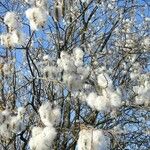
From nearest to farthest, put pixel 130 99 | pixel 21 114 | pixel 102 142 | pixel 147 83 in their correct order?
pixel 102 142, pixel 21 114, pixel 147 83, pixel 130 99

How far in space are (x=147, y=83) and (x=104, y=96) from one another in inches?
73.6

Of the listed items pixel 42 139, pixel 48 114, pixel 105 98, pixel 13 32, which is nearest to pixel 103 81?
pixel 105 98

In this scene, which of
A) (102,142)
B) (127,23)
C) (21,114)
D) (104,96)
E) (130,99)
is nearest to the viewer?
(102,142)

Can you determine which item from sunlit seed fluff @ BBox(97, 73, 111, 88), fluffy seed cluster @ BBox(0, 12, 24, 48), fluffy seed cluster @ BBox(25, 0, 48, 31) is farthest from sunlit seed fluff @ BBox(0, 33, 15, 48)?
sunlit seed fluff @ BBox(97, 73, 111, 88)

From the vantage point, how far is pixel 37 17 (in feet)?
16.8

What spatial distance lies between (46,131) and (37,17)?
1.11m

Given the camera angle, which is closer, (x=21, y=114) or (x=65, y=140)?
(x=21, y=114)

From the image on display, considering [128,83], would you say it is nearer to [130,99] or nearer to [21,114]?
[130,99]

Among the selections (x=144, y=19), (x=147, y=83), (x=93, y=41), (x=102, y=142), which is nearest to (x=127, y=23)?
(x=144, y=19)

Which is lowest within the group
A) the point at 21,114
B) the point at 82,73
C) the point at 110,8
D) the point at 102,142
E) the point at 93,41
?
the point at 102,142

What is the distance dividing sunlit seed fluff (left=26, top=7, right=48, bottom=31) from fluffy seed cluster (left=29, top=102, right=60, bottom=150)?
30.6 inches

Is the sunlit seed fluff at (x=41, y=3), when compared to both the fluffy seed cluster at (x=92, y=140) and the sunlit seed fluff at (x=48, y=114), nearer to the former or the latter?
the sunlit seed fluff at (x=48, y=114)

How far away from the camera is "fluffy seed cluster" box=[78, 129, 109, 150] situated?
4.32m

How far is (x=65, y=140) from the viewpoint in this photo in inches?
280
